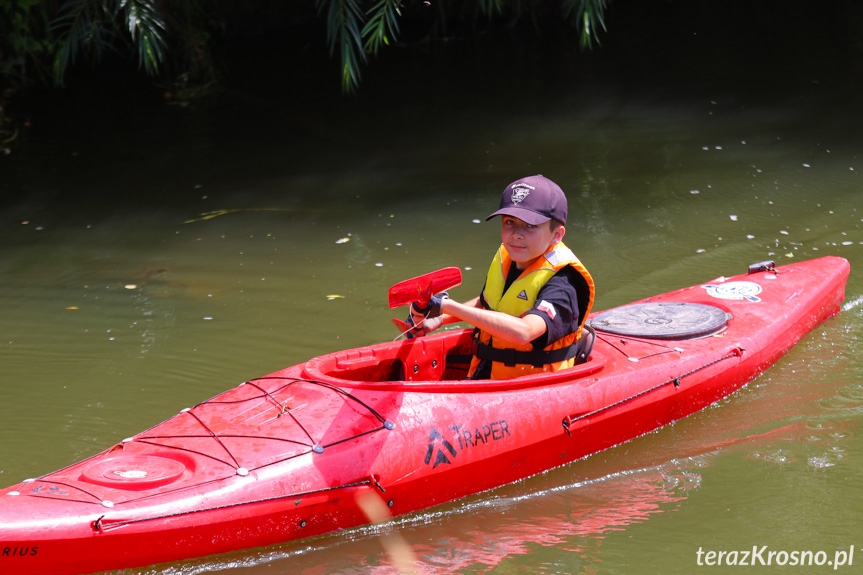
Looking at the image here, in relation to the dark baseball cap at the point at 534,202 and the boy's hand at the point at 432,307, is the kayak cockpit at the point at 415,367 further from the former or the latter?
the dark baseball cap at the point at 534,202

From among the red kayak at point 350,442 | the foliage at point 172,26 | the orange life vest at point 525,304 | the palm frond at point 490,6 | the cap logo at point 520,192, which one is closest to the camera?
the red kayak at point 350,442

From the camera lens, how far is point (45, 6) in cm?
777

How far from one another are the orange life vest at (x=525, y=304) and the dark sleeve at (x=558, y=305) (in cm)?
3

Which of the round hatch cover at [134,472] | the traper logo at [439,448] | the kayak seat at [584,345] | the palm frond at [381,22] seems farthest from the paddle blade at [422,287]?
the palm frond at [381,22]

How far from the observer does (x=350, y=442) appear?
3.26m

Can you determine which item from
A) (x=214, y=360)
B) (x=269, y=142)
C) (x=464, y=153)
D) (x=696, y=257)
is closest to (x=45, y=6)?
(x=269, y=142)

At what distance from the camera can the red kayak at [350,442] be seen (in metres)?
2.89

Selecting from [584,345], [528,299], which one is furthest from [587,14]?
[528,299]

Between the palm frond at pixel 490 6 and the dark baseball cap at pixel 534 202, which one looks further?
the palm frond at pixel 490 6

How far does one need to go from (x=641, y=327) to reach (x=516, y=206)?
126 centimetres

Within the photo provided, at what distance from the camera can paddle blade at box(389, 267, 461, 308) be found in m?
3.13

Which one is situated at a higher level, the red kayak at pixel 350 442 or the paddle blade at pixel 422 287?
the paddle blade at pixel 422 287

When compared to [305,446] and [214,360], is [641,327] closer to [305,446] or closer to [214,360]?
[305,446]

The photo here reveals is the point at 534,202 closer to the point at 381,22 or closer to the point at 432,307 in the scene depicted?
the point at 432,307
